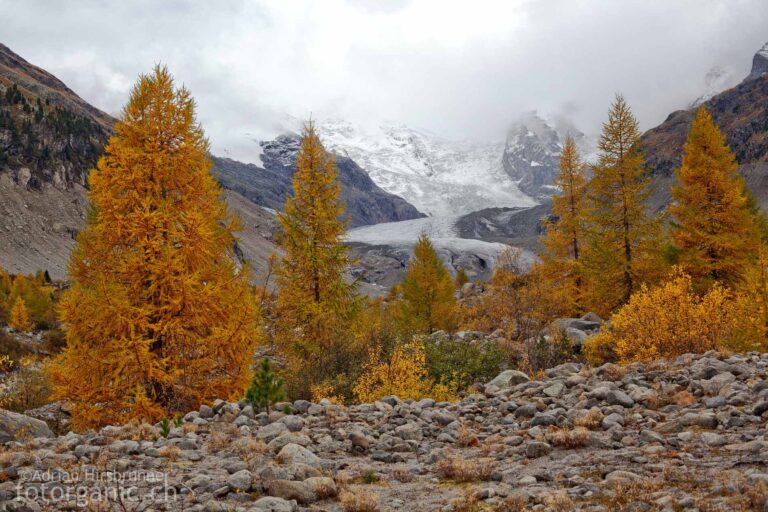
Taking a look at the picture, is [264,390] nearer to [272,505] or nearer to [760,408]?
[272,505]

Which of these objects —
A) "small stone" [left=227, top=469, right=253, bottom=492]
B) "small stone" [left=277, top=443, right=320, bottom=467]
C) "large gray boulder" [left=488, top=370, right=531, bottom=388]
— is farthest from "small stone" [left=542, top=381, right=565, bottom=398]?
"small stone" [left=227, top=469, right=253, bottom=492]

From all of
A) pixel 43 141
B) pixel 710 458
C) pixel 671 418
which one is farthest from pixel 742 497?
pixel 43 141

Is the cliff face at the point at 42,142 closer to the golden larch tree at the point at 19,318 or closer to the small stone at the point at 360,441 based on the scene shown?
the golden larch tree at the point at 19,318

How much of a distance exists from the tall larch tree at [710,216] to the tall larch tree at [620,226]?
1.37 meters

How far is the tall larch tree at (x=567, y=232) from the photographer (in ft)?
91.5

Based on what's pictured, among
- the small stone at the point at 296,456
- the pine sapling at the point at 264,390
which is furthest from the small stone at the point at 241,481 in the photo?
the pine sapling at the point at 264,390

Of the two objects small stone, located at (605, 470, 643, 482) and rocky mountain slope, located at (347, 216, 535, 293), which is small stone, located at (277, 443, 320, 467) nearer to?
small stone, located at (605, 470, 643, 482)

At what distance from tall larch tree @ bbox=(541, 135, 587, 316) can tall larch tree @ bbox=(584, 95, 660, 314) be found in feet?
10.3

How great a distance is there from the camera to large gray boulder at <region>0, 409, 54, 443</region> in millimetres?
7910

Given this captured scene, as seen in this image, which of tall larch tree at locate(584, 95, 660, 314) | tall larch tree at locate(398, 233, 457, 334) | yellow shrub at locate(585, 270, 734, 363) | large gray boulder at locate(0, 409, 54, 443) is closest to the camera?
large gray boulder at locate(0, 409, 54, 443)

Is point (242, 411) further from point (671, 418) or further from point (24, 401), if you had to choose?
point (24, 401)

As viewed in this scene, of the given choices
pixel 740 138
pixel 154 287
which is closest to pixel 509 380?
pixel 154 287

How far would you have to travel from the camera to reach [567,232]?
1139 inches

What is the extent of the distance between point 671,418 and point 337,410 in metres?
5.17
